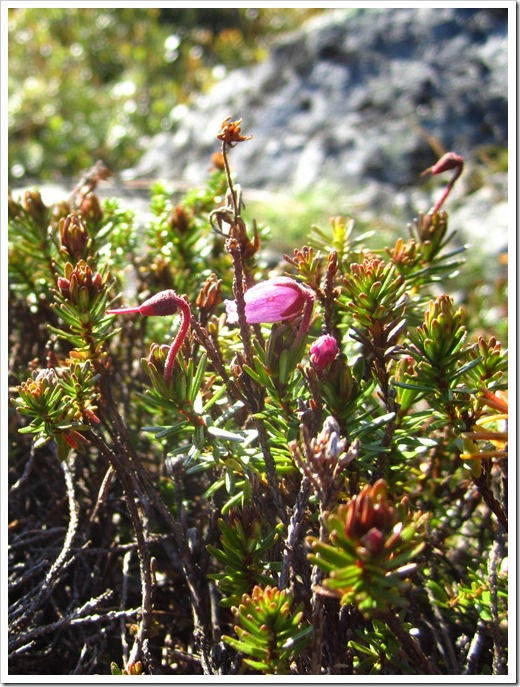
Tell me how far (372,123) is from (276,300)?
147 inches

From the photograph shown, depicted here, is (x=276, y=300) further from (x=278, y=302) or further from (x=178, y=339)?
(x=178, y=339)

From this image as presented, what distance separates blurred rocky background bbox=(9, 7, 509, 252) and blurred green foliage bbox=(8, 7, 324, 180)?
454 mm

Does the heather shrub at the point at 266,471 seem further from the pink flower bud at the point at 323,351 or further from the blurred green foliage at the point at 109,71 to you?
the blurred green foliage at the point at 109,71

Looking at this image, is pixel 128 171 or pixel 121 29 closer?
pixel 128 171

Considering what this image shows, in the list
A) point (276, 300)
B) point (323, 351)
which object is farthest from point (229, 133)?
point (323, 351)

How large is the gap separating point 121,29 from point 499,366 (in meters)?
7.22

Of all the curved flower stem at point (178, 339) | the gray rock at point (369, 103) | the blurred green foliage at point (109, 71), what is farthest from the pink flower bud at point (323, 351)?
the blurred green foliage at point (109, 71)

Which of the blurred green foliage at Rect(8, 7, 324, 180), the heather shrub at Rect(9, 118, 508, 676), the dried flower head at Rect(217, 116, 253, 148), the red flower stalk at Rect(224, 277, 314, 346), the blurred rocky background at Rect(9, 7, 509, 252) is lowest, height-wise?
the heather shrub at Rect(9, 118, 508, 676)

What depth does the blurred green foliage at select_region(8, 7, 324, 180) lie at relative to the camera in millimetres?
5797

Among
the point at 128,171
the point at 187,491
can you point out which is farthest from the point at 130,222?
the point at 128,171

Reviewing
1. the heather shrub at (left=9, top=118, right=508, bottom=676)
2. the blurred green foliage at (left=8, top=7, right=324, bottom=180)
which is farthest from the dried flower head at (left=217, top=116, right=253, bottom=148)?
the blurred green foliage at (left=8, top=7, right=324, bottom=180)

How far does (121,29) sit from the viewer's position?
291 inches

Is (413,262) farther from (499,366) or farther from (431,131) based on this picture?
(431,131)

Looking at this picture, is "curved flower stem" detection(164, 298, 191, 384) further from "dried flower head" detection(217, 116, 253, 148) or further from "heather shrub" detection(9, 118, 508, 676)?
"dried flower head" detection(217, 116, 253, 148)
